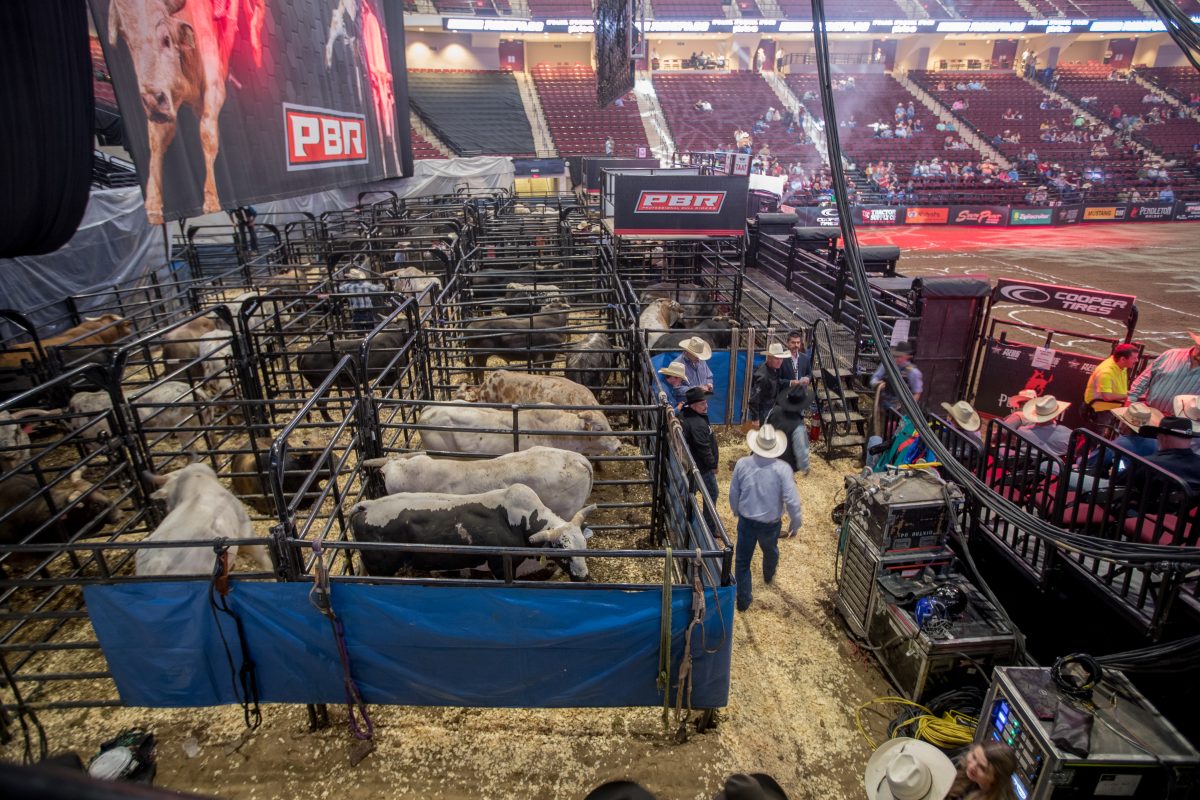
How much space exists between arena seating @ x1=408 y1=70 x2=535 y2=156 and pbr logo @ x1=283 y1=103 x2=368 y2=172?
90.3 ft

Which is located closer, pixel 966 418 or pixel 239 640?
pixel 239 640

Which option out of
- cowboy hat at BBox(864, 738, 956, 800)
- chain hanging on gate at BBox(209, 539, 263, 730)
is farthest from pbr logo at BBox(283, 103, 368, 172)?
cowboy hat at BBox(864, 738, 956, 800)

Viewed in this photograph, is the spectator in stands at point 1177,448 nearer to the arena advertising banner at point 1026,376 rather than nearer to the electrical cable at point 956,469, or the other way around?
the electrical cable at point 956,469

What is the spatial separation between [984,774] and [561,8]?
5508cm

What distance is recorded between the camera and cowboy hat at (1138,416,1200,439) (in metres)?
5.21

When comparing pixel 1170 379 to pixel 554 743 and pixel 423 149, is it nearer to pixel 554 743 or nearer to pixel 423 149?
pixel 554 743

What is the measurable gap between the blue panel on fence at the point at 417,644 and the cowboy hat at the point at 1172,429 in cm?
416

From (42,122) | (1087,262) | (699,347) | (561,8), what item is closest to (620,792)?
(42,122)

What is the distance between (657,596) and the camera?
13.6 ft

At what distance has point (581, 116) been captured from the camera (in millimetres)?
40812

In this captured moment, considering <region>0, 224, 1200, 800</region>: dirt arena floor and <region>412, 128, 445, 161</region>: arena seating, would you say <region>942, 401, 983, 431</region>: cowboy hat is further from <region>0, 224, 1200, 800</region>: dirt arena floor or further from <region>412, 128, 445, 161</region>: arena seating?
A: <region>412, 128, 445, 161</region>: arena seating

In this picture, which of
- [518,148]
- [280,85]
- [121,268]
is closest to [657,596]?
[280,85]

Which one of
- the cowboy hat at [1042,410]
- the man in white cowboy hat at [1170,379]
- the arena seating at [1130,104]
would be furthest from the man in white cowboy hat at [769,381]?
the arena seating at [1130,104]

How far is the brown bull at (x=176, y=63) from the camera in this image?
494cm
